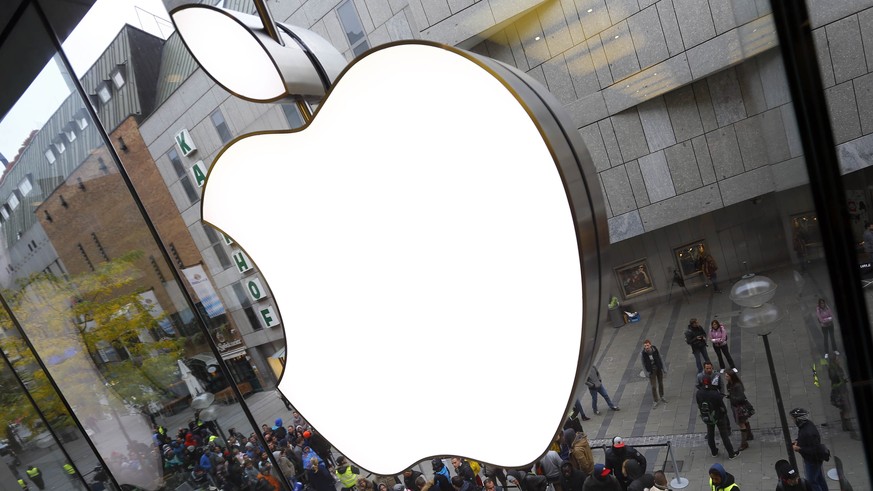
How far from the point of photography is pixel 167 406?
10.0ft

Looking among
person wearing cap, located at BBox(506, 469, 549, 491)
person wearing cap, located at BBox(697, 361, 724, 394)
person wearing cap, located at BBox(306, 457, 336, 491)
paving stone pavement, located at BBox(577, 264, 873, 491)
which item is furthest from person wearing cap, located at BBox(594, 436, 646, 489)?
person wearing cap, located at BBox(306, 457, 336, 491)

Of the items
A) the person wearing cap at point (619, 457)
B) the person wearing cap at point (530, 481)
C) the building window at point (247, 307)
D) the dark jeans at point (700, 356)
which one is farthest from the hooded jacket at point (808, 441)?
the building window at point (247, 307)

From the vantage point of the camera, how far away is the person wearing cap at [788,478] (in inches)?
91.4

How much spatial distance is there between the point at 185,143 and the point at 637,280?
2.31 m

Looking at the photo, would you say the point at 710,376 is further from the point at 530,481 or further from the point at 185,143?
the point at 185,143

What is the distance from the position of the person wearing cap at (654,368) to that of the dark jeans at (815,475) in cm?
93

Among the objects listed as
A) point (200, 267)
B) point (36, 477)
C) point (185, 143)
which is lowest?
point (36, 477)

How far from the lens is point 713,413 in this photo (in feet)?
10.4

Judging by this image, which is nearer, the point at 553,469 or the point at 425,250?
the point at 425,250

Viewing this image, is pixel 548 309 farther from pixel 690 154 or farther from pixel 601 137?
pixel 690 154

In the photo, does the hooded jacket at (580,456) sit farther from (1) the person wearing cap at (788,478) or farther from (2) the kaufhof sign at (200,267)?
(2) the kaufhof sign at (200,267)

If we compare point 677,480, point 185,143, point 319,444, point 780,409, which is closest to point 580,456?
point 677,480

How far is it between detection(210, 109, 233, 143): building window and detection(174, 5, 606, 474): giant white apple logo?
137 centimetres

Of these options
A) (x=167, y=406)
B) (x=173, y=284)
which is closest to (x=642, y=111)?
(x=173, y=284)
